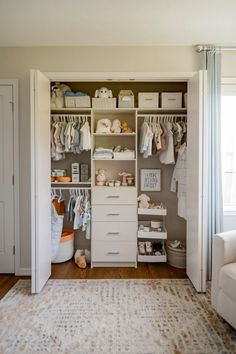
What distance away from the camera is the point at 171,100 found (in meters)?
2.83

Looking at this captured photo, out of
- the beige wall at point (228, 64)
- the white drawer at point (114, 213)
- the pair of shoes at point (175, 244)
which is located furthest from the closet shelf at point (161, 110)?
the pair of shoes at point (175, 244)

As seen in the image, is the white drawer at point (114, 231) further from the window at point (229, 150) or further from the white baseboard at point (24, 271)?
the window at point (229, 150)

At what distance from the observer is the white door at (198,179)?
2.25 m

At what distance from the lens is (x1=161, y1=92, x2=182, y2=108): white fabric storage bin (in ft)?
9.26

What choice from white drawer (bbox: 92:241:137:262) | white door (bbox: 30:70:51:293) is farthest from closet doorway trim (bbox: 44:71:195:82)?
white drawer (bbox: 92:241:137:262)

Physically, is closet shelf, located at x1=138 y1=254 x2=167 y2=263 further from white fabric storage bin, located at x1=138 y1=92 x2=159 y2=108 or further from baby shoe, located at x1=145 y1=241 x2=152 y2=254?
white fabric storage bin, located at x1=138 y1=92 x2=159 y2=108

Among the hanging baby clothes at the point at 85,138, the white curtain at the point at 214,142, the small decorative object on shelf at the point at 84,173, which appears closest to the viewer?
the white curtain at the point at 214,142

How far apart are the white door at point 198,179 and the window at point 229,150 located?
0.72 meters

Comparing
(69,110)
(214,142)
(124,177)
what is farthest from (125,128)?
(214,142)

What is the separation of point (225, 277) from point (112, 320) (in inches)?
38.1

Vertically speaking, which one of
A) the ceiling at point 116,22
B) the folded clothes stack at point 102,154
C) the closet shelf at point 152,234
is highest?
the ceiling at point 116,22

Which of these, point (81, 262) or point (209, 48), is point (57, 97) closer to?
point (209, 48)

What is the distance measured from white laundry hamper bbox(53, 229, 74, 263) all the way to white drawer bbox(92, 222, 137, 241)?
404 mm

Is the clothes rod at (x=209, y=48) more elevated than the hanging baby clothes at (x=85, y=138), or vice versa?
the clothes rod at (x=209, y=48)
